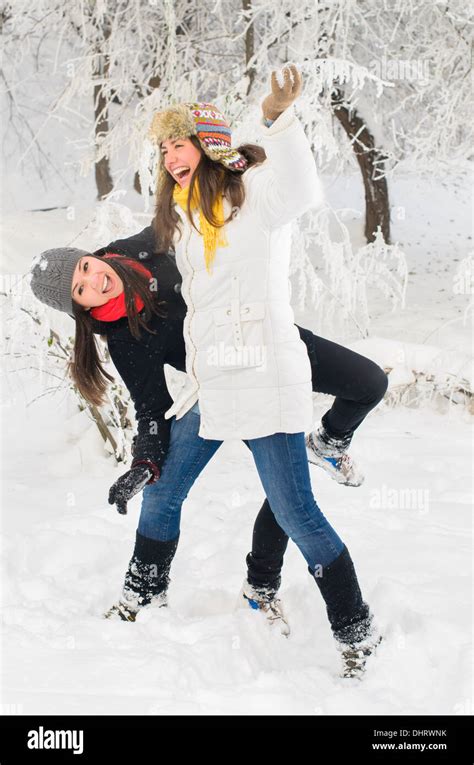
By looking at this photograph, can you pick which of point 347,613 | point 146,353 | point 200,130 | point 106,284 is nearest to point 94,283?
point 106,284

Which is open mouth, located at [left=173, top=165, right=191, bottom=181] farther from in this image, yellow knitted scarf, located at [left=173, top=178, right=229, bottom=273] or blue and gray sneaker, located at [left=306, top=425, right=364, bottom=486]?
blue and gray sneaker, located at [left=306, top=425, right=364, bottom=486]

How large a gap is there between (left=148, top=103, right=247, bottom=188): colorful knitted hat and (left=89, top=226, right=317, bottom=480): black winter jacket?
43cm

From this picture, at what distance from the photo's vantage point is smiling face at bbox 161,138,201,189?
7.92 ft

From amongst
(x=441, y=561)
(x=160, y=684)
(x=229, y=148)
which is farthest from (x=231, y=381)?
(x=441, y=561)

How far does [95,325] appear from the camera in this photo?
266cm

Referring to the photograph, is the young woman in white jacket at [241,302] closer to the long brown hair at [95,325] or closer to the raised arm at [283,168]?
the raised arm at [283,168]

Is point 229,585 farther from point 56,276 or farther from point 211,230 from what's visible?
point 211,230

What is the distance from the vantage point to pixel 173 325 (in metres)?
2.67

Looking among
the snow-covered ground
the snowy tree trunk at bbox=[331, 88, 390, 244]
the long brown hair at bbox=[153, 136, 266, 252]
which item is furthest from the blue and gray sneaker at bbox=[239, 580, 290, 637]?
the snowy tree trunk at bbox=[331, 88, 390, 244]

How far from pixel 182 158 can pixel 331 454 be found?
114cm

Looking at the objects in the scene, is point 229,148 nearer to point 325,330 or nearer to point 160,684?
point 160,684

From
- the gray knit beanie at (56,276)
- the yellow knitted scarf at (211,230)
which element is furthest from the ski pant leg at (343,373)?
the gray knit beanie at (56,276)

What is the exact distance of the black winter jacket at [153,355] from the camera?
2.63 meters

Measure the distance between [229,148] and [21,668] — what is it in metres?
1.75
